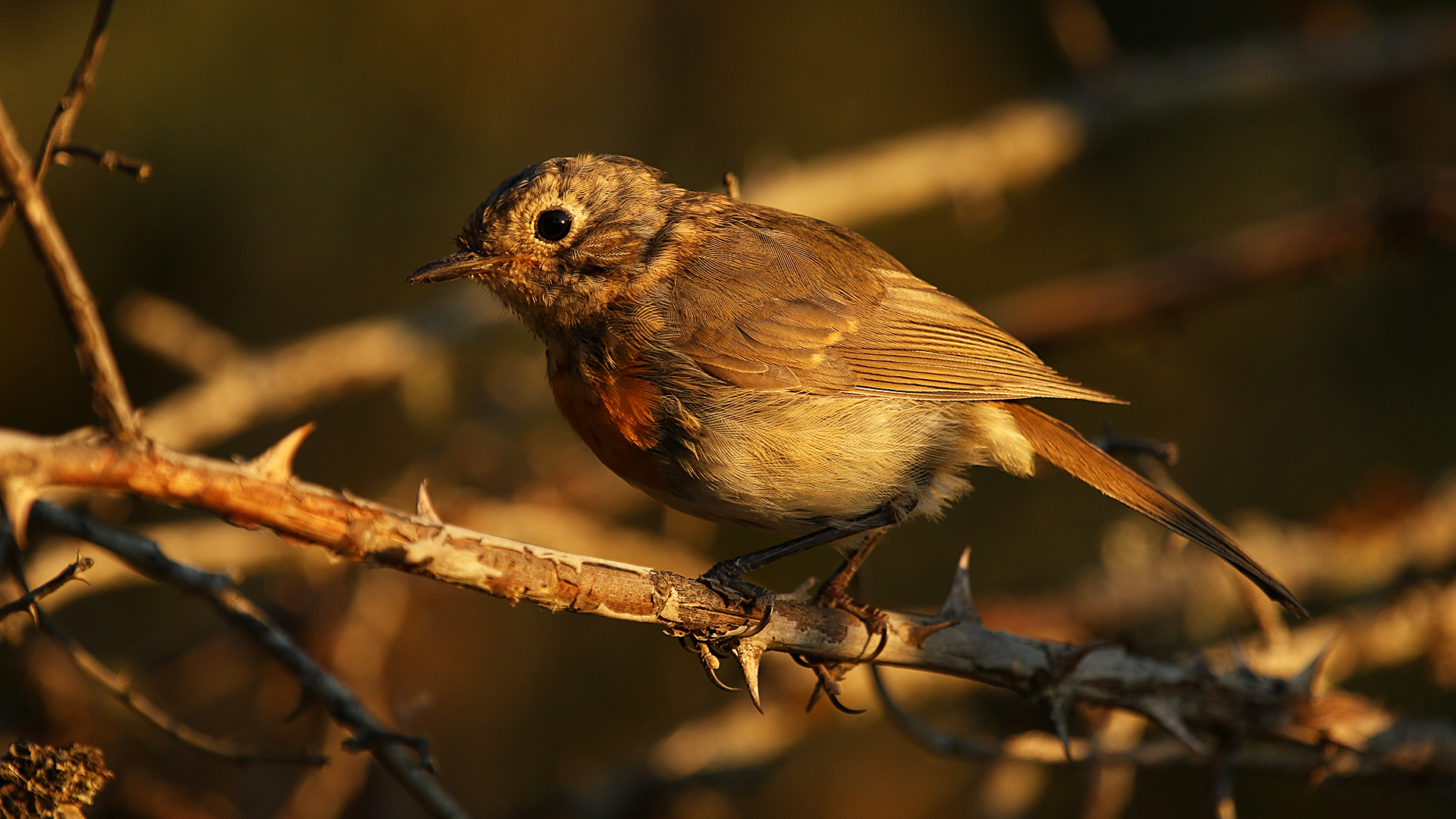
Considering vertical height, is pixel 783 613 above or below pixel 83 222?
below

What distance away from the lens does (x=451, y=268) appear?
3.20 meters

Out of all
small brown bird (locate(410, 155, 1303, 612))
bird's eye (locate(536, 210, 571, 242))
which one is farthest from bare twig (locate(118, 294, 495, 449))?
bird's eye (locate(536, 210, 571, 242))

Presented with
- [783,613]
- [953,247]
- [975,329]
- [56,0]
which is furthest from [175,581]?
[953,247]

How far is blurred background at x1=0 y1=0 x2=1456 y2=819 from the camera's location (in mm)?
4266

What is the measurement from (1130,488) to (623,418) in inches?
60.2

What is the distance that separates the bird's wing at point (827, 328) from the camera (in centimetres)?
327

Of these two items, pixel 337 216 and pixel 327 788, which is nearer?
pixel 327 788

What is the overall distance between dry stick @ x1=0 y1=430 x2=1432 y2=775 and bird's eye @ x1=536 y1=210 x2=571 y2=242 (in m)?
1.36

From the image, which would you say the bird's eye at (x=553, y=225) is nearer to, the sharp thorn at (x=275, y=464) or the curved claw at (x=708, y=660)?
the curved claw at (x=708, y=660)

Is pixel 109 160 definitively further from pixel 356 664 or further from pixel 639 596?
pixel 356 664

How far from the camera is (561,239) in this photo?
3371mm

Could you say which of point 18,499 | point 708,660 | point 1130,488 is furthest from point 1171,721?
point 18,499

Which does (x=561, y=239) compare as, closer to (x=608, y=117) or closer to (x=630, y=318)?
(x=630, y=318)

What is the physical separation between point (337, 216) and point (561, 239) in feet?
15.9
